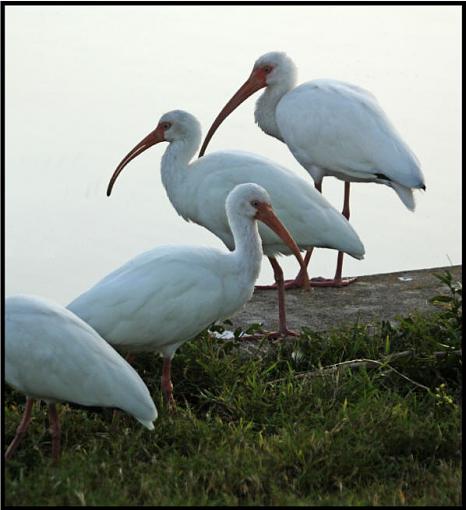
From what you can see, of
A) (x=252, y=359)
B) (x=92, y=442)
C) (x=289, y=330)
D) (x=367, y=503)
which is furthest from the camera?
(x=289, y=330)

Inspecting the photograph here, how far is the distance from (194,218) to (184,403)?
6.67ft

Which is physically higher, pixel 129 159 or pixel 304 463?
pixel 129 159

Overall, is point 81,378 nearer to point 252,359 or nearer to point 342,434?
point 342,434

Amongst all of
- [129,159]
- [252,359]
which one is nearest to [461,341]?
[252,359]

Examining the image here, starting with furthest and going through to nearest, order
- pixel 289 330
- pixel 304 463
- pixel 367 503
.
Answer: pixel 289 330 < pixel 304 463 < pixel 367 503

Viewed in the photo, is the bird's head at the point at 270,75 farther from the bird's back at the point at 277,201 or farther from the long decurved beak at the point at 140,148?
the bird's back at the point at 277,201

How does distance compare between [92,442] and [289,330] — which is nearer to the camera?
[92,442]

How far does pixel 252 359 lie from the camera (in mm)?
7230

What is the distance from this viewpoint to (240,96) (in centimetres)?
1012

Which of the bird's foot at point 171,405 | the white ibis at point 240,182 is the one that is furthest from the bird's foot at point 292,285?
the bird's foot at point 171,405

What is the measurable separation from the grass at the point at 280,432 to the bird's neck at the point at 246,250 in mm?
515

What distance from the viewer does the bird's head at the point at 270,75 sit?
9.95 m

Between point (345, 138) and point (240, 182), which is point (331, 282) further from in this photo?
point (240, 182)

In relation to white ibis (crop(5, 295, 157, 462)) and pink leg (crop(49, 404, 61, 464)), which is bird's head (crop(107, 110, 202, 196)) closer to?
white ibis (crop(5, 295, 157, 462))
